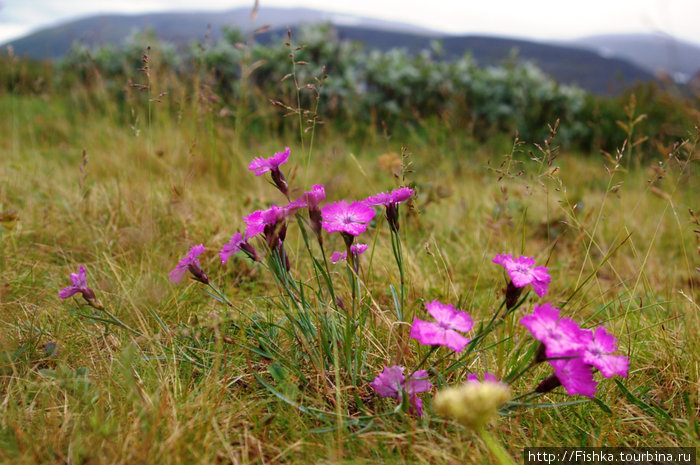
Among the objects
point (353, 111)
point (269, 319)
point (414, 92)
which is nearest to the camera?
point (269, 319)

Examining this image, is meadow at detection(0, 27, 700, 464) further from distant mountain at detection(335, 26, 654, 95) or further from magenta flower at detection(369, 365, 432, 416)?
distant mountain at detection(335, 26, 654, 95)

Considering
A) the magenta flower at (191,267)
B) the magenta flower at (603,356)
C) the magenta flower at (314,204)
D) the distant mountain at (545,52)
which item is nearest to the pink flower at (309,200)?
the magenta flower at (314,204)

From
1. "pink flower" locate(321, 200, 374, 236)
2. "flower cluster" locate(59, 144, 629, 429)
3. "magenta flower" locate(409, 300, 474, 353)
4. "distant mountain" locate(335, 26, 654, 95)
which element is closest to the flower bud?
"flower cluster" locate(59, 144, 629, 429)

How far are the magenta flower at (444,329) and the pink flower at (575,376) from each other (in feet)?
0.66

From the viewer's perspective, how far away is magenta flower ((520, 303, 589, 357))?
0.98m

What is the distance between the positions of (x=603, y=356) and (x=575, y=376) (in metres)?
0.07

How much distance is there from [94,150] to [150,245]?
7.37ft

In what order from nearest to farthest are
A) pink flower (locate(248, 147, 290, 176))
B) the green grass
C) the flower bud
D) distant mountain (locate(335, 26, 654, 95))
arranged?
the flower bud < the green grass < pink flower (locate(248, 147, 290, 176)) < distant mountain (locate(335, 26, 654, 95))

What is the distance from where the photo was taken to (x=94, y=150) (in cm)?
392

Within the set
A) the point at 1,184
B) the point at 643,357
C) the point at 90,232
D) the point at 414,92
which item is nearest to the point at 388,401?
the point at 643,357

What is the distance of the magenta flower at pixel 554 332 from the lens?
3.21 ft

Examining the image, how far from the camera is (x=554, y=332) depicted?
3.34 feet

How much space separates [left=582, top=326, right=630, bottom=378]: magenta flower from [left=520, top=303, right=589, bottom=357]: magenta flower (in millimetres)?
27

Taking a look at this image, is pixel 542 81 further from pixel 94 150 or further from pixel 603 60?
pixel 603 60
